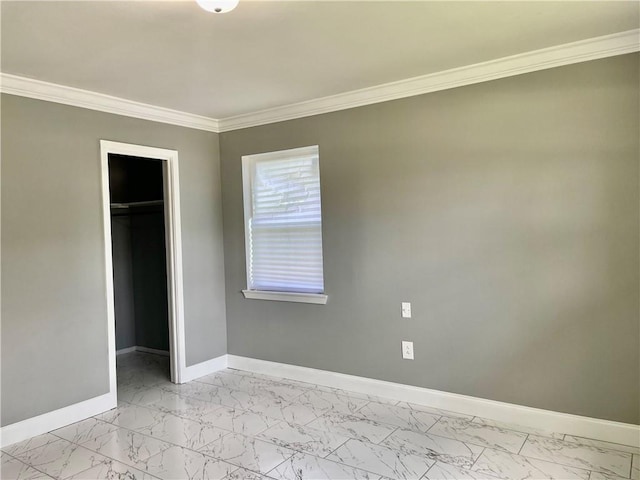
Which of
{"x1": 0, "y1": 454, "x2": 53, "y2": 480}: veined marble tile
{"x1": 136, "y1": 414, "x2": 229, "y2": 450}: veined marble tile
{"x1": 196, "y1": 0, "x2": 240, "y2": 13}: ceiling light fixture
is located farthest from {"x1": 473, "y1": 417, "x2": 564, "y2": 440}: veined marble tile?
{"x1": 196, "y1": 0, "x2": 240, "y2": 13}: ceiling light fixture

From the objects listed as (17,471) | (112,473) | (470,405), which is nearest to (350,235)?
(470,405)

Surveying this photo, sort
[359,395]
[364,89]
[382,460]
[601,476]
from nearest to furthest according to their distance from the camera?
1. [601,476]
2. [382,460]
3. [364,89]
4. [359,395]

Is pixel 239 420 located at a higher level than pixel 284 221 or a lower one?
lower

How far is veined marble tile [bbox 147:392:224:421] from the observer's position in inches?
131

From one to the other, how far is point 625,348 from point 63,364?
375 centimetres

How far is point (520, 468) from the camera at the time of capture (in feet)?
7.95

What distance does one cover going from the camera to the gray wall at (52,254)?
Result: 2.94 m

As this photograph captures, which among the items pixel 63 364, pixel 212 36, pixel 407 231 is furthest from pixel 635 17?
pixel 63 364

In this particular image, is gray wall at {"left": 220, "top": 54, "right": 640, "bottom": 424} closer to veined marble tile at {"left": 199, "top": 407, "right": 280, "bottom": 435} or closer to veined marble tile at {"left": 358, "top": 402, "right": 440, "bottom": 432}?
veined marble tile at {"left": 358, "top": 402, "right": 440, "bottom": 432}

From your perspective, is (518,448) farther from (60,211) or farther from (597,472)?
(60,211)

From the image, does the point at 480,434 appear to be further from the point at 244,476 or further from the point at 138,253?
the point at 138,253

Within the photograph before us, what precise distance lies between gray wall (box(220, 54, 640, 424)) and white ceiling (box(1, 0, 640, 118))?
0.37 meters

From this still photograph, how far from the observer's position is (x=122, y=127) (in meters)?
3.61

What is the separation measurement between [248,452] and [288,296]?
153 cm
